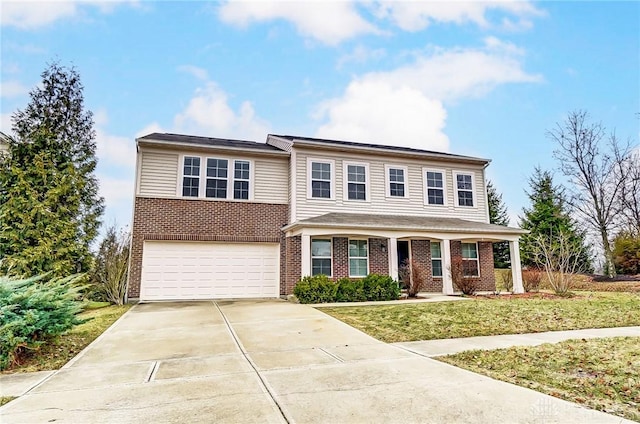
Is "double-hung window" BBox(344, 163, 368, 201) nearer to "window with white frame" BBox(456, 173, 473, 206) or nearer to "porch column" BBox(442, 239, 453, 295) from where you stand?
"porch column" BBox(442, 239, 453, 295)

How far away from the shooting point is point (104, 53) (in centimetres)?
1323

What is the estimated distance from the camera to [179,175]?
1377 cm

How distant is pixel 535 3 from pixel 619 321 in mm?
9260

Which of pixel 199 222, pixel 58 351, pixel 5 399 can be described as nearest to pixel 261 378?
pixel 5 399

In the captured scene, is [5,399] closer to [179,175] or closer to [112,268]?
[112,268]

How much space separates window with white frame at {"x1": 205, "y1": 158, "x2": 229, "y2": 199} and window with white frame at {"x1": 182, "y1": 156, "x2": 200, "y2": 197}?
40 cm

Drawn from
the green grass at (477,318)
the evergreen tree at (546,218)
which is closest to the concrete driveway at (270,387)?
the green grass at (477,318)

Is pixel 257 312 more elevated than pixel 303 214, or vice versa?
pixel 303 214

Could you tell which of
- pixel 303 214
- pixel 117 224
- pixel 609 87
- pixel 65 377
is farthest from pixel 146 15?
pixel 609 87

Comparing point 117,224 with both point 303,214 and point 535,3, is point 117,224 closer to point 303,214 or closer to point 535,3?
point 303,214

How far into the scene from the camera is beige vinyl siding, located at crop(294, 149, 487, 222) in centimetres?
1447

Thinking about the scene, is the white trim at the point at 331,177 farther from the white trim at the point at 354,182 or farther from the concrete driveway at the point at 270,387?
the concrete driveway at the point at 270,387

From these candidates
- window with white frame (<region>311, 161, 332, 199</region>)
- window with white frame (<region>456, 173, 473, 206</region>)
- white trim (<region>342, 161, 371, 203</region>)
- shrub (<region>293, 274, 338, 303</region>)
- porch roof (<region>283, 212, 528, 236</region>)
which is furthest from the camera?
window with white frame (<region>456, 173, 473, 206</region>)

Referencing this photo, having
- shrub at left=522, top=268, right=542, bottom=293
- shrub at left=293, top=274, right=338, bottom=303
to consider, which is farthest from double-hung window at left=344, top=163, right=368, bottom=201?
shrub at left=522, top=268, right=542, bottom=293
